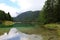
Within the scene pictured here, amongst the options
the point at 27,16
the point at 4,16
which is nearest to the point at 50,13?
the point at 27,16

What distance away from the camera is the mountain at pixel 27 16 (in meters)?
1.86

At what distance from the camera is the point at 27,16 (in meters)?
1.89

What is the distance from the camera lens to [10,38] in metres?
1.74

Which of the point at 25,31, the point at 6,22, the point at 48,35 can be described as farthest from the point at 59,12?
the point at 6,22

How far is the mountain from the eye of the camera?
1.86 m

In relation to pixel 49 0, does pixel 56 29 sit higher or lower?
lower

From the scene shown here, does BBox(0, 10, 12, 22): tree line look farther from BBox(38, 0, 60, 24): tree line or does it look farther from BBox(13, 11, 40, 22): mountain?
BBox(38, 0, 60, 24): tree line

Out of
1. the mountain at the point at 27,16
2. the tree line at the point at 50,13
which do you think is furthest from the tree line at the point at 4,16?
the tree line at the point at 50,13

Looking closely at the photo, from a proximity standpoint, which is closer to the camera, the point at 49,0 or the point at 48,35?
the point at 48,35

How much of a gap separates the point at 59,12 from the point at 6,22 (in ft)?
2.69

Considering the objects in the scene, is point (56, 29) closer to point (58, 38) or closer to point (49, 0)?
point (58, 38)

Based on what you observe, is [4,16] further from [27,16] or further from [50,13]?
[50,13]

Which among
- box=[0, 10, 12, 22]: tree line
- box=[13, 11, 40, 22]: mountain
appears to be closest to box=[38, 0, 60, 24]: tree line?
box=[13, 11, 40, 22]: mountain

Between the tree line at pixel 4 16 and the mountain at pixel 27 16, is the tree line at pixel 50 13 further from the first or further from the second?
the tree line at pixel 4 16
